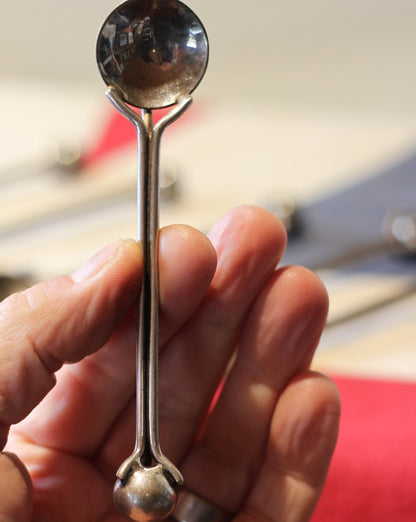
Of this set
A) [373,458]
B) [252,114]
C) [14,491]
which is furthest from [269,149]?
[14,491]

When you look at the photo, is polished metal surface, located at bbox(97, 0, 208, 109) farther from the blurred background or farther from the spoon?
the blurred background

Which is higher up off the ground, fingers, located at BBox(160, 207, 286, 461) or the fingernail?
the fingernail

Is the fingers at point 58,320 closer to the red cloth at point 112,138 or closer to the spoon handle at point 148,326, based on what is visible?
the spoon handle at point 148,326

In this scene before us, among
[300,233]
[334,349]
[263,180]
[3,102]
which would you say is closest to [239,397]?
[334,349]

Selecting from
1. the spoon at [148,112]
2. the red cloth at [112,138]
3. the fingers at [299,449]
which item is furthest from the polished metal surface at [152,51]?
the red cloth at [112,138]

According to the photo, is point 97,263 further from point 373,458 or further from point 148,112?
point 373,458

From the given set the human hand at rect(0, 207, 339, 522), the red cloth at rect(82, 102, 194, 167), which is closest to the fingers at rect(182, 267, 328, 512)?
the human hand at rect(0, 207, 339, 522)
